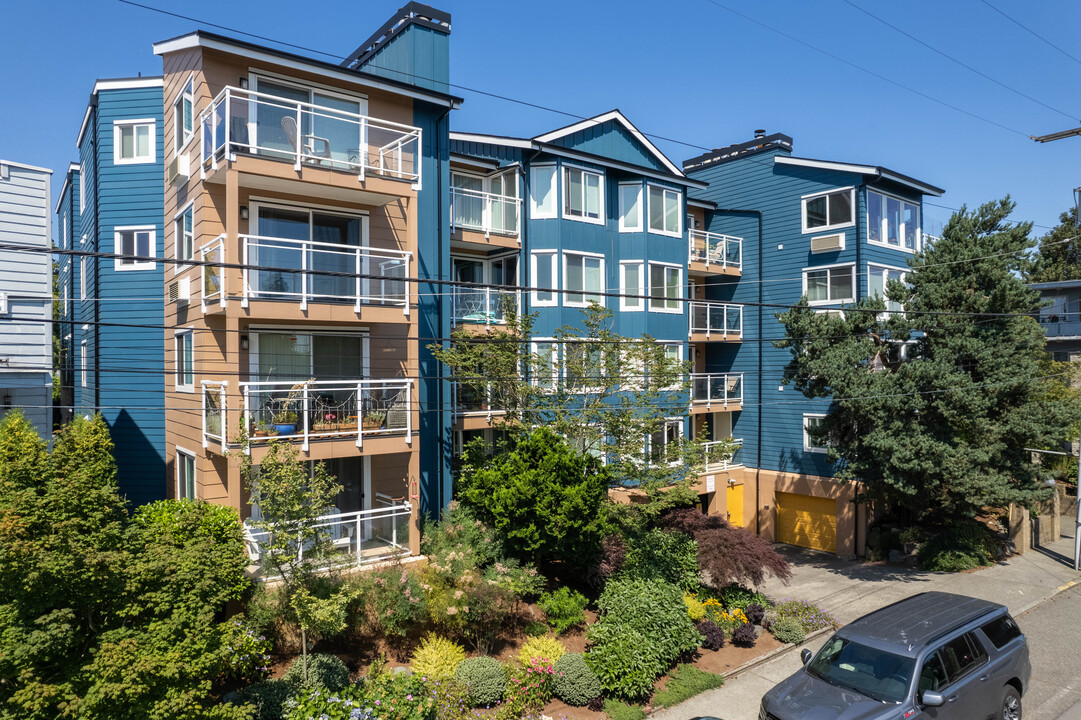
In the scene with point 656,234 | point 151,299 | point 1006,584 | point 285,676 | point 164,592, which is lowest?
point 1006,584

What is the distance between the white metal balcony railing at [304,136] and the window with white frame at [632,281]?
8608 millimetres

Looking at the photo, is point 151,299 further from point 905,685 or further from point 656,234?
point 905,685

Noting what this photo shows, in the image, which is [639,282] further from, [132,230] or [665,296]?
[132,230]

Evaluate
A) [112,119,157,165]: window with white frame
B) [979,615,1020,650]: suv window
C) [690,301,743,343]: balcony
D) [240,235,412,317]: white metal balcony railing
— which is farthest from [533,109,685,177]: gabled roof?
[979,615,1020,650]: suv window

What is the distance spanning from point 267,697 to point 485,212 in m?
13.5

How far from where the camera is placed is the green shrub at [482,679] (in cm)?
1099

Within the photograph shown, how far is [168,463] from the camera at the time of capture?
16641 millimetres

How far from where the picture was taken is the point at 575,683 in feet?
38.0

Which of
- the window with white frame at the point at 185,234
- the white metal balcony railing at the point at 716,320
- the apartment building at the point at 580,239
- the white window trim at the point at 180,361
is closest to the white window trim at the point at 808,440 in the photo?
the apartment building at the point at 580,239

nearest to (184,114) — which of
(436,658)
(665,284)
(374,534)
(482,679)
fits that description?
(374,534)

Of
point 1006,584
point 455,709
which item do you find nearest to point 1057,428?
point 1006,584

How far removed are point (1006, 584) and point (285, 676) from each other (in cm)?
1872

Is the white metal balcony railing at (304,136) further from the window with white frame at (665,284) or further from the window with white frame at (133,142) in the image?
the window with white frame at (665,284)

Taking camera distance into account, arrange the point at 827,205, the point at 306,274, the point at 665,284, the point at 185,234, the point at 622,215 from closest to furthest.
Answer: the point at 306,274 < the point at 185,234 < the point at 622,215 < the point at 665,284 < the point at 827,205
